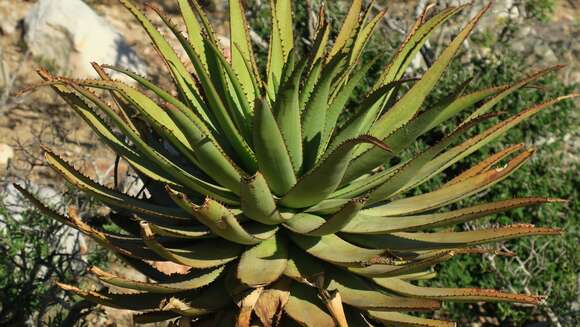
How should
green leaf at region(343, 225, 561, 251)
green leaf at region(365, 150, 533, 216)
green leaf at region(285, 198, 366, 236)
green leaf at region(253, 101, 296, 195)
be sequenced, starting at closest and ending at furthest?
green leaf at region(285, 198, 366, 236), green leaf at region(253, 101, 296, 195), green leaf at region(343, 225, 561, 251), green leaf at region(365, 150, 533, 216)

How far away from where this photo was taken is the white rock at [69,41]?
800 centimetres

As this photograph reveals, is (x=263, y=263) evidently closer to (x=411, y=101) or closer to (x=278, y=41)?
A: (x=411, y=101)

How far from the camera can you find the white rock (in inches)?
315

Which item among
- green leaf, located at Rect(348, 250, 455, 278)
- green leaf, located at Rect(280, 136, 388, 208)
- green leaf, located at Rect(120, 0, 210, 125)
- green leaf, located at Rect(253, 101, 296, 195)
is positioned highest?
green leaf, located at Rect(120, 0, 210, 125)

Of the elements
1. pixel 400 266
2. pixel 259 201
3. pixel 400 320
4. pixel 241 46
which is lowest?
pixel 400 320

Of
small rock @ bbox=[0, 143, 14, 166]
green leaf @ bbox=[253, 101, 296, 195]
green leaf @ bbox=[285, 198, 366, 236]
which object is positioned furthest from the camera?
small rock @ bbox=[0, 143, 14, 166]

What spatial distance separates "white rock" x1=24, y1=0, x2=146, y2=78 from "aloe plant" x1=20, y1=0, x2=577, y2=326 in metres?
5.49

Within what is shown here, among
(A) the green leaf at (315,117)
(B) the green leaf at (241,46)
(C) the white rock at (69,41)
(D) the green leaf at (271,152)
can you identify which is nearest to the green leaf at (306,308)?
(D) the green leaf at (271,152)

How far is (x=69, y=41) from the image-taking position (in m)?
8.02

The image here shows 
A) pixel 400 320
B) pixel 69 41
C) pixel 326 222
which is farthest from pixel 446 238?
pixel 69 41

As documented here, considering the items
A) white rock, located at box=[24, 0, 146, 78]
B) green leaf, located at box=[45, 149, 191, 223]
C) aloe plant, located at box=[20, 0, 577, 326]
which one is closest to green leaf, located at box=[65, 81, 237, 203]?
aloe plant, located at box=[20, 0, 577, 326]

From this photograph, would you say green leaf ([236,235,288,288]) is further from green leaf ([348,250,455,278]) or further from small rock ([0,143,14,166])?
small rock ([0,143,14,166])

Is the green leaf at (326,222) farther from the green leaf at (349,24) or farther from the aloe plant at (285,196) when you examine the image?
the green leaf at (349,24)

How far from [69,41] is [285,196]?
20.6 feet
